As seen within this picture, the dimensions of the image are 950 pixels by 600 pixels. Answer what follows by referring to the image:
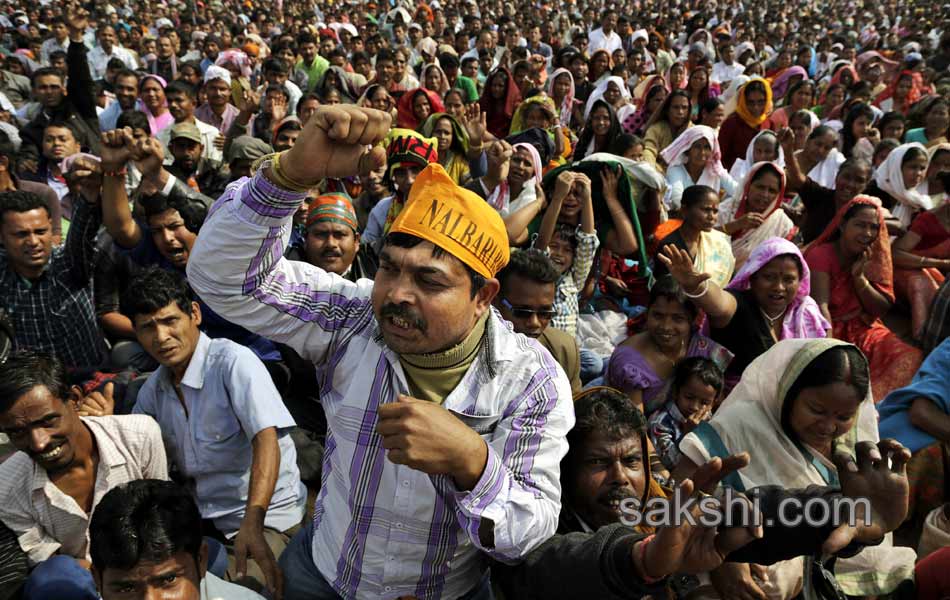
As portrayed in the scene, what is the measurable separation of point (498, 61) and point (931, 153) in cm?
737

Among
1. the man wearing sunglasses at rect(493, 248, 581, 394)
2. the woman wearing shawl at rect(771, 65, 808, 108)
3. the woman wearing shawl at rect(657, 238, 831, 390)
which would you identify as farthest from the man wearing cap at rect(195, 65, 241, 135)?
the woman wearing shawl at rect(771, 65, 808, 108)

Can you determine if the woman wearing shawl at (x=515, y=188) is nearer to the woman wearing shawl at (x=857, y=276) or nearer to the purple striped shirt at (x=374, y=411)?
the woman wearing shawl at (x=857, y=276)

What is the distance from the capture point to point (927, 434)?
2855 mm

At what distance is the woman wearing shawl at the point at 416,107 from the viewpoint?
6.78 metres

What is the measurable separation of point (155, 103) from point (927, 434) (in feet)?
21.5

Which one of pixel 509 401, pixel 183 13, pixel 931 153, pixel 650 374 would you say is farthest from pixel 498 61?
pixel 509 401

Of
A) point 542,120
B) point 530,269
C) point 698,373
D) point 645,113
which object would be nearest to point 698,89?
point 645,113

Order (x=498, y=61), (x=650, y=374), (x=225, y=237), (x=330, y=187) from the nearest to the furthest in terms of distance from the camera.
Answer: (x=225, y=237) < (x=650, y=374) < (x=330, y=187) < (x=498, y=61)

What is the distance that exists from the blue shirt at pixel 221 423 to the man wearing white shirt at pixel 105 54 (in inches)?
323

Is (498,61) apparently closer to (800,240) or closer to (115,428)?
(800,240)

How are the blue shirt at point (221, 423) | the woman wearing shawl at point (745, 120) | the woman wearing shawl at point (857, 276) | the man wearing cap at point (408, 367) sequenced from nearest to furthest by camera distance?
the man wearing cap at point (408, 367), the blue shirt at point (221, 423), the woman wearing shawl at point (857, 276), the woman wearing shawl at point (745, 120)

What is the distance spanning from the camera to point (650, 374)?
3.25 meters

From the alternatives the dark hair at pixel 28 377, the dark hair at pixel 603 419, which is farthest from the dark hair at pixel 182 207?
the dark hair at pixel 603 419

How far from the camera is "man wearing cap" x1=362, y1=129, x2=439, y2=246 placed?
438cm
